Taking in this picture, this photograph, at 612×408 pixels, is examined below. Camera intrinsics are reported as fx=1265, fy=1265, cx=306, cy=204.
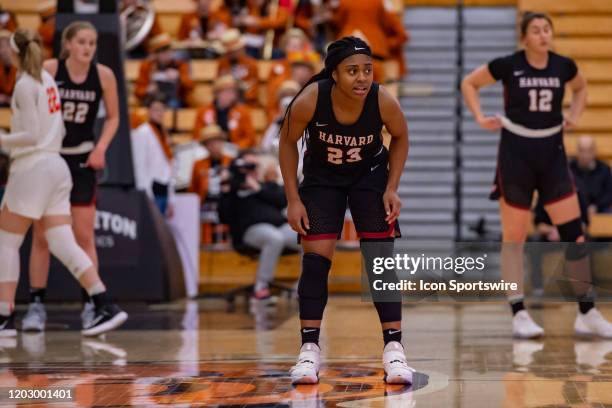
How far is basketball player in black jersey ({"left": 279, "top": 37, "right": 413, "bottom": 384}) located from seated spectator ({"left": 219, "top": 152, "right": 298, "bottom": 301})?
526cm

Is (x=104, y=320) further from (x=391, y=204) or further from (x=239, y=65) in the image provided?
(x=239, y=65)

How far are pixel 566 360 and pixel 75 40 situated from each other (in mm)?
3707

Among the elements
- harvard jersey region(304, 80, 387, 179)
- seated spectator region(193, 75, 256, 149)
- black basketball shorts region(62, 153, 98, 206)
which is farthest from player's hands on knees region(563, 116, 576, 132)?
seated spectator region(193, 75, 256, 149)

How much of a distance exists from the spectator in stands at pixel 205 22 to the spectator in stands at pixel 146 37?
0.31 meters

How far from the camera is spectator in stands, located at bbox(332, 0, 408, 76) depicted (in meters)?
14.2

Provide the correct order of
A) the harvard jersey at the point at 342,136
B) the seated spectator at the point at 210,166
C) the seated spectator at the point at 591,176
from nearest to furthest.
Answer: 1. the harvard jersey at the point at 342,136
2. the seated spectator at the point at 591,176
3. the seated spectator at the point at 210,166

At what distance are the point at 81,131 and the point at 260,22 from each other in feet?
22.9

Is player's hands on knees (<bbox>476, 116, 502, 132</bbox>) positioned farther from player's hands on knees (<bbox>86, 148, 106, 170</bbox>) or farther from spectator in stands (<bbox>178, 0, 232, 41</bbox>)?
spectator in stands (<bbox>178, 0, 232, 41</bbox>)

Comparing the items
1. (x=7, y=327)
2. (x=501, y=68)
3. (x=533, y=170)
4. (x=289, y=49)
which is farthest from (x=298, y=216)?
(x=289, y=49)

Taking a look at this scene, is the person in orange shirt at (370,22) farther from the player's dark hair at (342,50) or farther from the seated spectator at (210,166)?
the player's dark hair at (342,50)

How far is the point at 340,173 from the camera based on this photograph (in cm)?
583

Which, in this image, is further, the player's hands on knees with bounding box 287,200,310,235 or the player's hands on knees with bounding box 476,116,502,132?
the player's hands on knees with bounding box 476,116,502,132

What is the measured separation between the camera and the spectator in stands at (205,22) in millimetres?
14991

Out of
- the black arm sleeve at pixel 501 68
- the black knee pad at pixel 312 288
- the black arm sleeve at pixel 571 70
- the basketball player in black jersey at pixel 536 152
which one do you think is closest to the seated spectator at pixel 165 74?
the black arm sleeve at pixel 501 68
